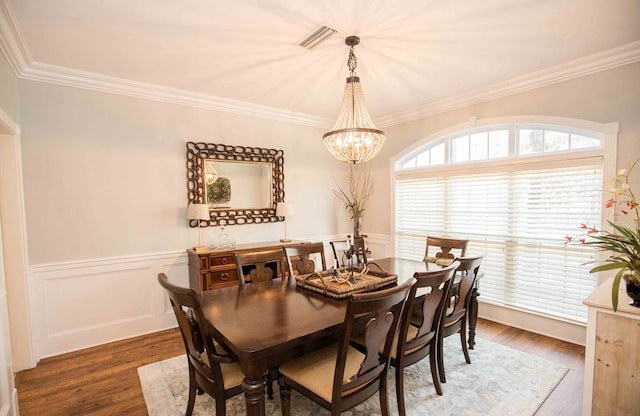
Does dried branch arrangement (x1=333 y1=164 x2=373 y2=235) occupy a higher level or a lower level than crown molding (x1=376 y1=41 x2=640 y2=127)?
lower

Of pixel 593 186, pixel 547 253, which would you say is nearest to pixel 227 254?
pixel 547 253

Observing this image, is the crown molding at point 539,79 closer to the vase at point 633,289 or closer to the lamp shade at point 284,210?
the lamp shade at point 284,210

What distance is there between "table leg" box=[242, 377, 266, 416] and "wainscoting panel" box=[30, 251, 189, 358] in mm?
2566

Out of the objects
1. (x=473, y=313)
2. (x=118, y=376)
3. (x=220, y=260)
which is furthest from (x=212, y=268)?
(x=473, y=313)

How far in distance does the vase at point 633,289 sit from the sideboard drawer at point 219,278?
3353mm

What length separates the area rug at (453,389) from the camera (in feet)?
7.25

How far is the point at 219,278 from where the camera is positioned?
3.54m

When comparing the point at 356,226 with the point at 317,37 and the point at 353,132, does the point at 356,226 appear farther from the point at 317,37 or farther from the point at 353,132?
the point at 317,37

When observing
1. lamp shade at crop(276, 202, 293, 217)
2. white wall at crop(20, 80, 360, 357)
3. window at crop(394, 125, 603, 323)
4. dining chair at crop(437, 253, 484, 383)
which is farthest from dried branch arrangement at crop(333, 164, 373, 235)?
dining chair at crop(437, 253, 484, 383)

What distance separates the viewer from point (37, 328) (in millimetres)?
2971

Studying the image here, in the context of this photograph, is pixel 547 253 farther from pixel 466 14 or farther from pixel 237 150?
pixel 237 150

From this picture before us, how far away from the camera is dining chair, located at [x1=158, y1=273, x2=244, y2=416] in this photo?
5.28 ft

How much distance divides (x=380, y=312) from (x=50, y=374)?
10.0 ft

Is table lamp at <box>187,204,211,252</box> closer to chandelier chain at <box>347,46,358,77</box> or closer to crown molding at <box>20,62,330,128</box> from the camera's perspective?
crown molding at <box>20,62,330,128</box>
